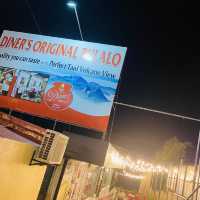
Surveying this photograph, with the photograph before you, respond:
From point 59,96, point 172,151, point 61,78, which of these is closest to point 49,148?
point 59,96

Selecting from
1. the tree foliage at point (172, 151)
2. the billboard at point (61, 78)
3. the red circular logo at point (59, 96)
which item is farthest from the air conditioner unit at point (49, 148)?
the tree foliage at point (172, 151)

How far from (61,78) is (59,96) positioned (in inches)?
24.6

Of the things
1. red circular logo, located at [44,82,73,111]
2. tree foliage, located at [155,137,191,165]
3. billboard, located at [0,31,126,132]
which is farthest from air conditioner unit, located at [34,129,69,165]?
tree foliage, located at [155,137,191,165]

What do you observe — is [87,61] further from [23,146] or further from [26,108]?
[23,146]

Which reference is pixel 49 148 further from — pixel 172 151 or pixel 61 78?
pixel 172 151

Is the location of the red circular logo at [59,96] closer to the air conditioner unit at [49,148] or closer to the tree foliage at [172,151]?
the air conditioner unit at [49,148]

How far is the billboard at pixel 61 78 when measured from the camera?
7867 mm

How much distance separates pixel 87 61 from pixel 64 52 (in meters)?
0.84

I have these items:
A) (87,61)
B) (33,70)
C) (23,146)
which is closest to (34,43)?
(33,70)

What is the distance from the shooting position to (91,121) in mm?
7664

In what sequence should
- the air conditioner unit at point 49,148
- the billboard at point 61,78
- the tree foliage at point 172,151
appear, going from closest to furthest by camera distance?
the air conditioner unit at point 49,148
the billboard at point 61,78
the tree foliage at point 172,151

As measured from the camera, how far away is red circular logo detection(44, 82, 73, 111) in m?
7.96

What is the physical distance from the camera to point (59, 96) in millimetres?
8031

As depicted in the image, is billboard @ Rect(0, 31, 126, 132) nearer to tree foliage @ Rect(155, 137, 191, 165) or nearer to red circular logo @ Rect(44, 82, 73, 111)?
red circular logo @ Rect(44, 82, 73, 111)
